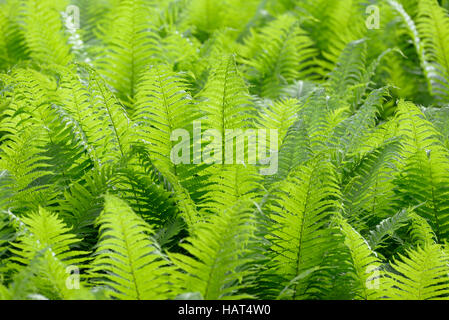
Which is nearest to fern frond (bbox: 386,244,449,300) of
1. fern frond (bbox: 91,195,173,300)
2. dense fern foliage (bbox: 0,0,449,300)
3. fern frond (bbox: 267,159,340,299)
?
dense fern foliage (bbox: 0,0,449,300)

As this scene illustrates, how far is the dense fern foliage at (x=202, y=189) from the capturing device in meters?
1.50

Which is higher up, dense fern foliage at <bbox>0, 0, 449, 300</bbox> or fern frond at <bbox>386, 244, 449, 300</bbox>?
dense fern foliage at <bbox>0, 0, 449, 300</bbox>

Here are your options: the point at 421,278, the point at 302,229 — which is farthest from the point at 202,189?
the point at 421,278

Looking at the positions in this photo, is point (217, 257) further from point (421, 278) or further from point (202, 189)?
point (421, 278)

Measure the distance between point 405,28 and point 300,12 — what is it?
628 mm

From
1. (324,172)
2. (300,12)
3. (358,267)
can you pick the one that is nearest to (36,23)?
(300,12)

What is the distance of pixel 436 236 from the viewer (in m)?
1.94

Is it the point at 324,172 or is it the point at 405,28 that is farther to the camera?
the point at 405,28

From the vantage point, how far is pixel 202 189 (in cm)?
192

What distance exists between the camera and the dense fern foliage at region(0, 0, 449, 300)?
1.50m

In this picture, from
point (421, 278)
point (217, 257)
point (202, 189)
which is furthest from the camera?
point (202, 189)

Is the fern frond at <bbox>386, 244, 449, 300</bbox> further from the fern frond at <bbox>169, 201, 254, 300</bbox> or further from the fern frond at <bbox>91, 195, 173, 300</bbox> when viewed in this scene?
the fern frond at <bbox>91, 195, 173, 300</bbox>
